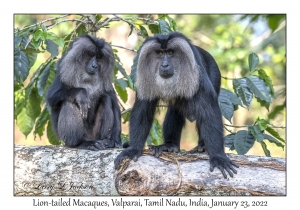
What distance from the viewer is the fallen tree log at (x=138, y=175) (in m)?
4.45

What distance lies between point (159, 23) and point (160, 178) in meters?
2.32

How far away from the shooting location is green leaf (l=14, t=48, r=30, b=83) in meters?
5.50

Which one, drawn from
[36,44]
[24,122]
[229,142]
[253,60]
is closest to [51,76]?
[24,122]

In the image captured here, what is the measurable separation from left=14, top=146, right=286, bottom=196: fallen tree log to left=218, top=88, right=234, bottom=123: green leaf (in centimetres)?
96

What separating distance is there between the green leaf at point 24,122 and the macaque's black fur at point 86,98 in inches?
31.1

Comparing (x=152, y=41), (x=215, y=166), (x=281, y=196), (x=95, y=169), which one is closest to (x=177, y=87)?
(x=152, y=41)

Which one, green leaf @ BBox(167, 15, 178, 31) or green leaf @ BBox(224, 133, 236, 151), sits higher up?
green leaf @ BBox(167, 15, 178, 31)

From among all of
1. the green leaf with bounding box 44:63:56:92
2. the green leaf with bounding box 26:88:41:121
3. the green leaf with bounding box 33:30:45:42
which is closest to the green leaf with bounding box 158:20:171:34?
the green leaf with bounding box 33:30:45:42

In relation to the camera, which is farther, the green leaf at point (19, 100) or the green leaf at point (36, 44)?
the green leaf at point (19, 100)

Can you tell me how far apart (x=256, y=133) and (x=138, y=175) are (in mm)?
1570

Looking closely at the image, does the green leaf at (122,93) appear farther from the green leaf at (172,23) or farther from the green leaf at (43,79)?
the green leaf at (172,23)

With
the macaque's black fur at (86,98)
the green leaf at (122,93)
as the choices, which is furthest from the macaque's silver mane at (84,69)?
the green leaf at (122,93)

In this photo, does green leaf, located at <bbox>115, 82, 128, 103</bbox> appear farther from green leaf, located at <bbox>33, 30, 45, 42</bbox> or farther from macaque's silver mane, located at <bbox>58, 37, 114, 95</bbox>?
green leaf, located at <bbox>33, 30, 45, 42</bbox>

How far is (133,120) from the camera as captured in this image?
5121mm
